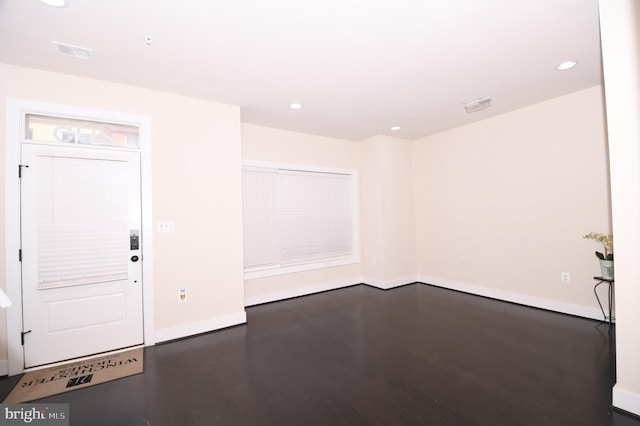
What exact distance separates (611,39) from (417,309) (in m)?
3.28

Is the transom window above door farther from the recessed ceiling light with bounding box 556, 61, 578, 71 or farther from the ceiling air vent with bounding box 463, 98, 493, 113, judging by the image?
the recessed ceiling light with bounding box 556, 61, 578, 71

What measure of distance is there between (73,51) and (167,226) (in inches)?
68.1

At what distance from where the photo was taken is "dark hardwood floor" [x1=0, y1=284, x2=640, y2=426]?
73.3 inches

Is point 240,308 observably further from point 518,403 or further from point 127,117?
point 518,403

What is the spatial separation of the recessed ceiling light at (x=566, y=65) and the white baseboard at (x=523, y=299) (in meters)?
2.77

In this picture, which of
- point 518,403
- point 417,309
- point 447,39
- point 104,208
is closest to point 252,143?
point 104,208

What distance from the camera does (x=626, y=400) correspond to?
182 cm

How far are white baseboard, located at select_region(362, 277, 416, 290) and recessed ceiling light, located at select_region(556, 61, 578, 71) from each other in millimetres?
3649

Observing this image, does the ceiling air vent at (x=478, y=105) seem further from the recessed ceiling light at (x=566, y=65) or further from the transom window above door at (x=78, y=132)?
the transom window above door at (x=78, y=132)

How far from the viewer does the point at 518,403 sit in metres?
1.93

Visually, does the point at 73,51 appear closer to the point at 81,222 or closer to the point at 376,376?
the point at 81,222

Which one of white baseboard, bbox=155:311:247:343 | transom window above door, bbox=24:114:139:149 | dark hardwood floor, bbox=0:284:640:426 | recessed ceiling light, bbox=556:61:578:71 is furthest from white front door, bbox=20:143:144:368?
recessed ceiling light, bbox=556:61:578:71

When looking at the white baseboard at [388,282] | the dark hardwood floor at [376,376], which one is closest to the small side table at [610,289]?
the dark hardwood floor at [376,376]

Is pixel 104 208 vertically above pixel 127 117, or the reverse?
pixel 127 117
